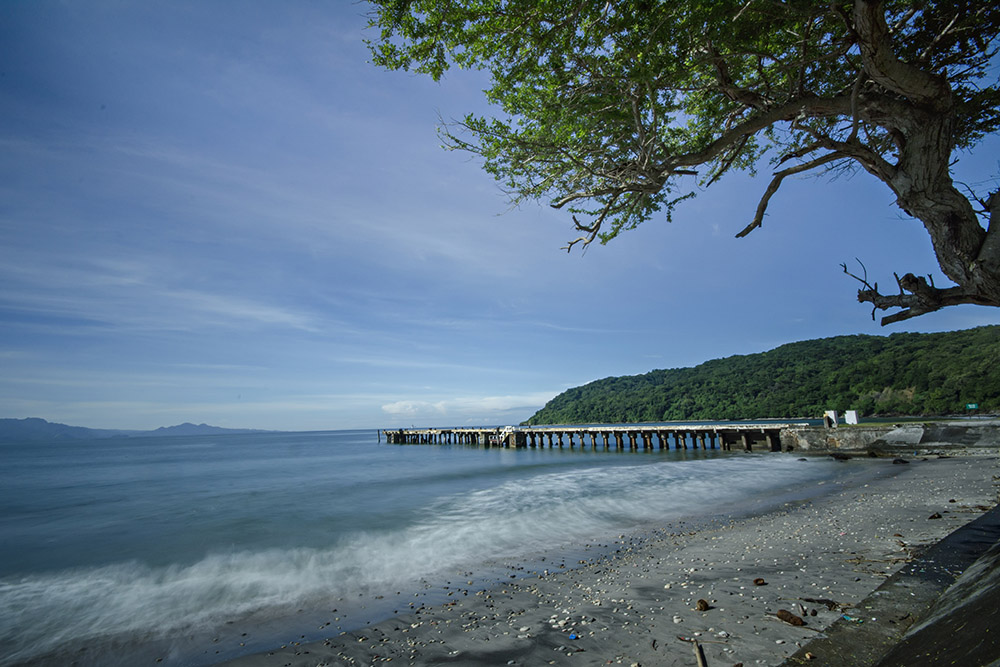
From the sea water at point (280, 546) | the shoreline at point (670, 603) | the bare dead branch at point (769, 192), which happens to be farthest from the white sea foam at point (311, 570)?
the bare dead branch at point (769, 192)

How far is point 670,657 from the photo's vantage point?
3922 millimetres

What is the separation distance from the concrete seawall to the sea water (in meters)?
3.59

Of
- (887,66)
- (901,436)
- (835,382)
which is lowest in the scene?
(901,436)

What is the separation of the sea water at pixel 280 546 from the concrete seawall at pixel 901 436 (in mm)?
3587

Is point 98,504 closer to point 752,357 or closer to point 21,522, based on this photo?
point 21,522

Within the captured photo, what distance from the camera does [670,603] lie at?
5.23 metres

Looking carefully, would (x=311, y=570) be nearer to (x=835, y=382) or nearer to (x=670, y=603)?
(x=670, y=603)

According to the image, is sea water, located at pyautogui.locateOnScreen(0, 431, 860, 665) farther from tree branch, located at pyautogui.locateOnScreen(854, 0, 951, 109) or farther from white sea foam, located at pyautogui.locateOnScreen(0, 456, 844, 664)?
tree branch, located at pyautogui.locateOnScreen(854, 0, 951, 109)

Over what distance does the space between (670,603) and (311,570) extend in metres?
7.07

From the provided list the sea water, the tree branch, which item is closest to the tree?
the tree branch

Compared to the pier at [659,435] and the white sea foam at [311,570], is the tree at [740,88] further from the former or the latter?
the pier at [659,435]

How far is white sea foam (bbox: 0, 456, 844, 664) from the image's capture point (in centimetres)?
682

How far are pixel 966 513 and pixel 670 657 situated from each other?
833 centimetres

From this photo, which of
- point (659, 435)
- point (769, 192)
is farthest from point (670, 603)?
point (659, 435)
